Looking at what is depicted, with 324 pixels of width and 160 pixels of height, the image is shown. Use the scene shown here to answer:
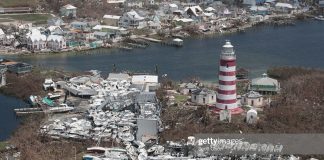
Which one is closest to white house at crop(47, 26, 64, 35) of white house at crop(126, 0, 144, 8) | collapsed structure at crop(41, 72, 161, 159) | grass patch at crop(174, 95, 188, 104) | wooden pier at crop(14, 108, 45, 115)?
white house at crop(126, 0, 144, 8)

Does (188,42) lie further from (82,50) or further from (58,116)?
(58,116)

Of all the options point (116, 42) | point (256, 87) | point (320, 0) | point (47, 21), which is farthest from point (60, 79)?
point (320, 0)

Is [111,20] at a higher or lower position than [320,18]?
higher

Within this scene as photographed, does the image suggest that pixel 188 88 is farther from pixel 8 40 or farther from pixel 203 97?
pixel 8 40

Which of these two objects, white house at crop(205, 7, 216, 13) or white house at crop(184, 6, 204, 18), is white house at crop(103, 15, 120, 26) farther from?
white house at crop(205, 7, 216, 13)

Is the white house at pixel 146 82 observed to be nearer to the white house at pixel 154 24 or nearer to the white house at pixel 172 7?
the white house at pixel 154 24

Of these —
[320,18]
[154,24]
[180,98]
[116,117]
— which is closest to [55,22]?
[154,24]

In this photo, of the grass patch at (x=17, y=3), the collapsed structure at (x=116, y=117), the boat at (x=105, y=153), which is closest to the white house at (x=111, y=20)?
the grass patch at (x=17, y=3)
